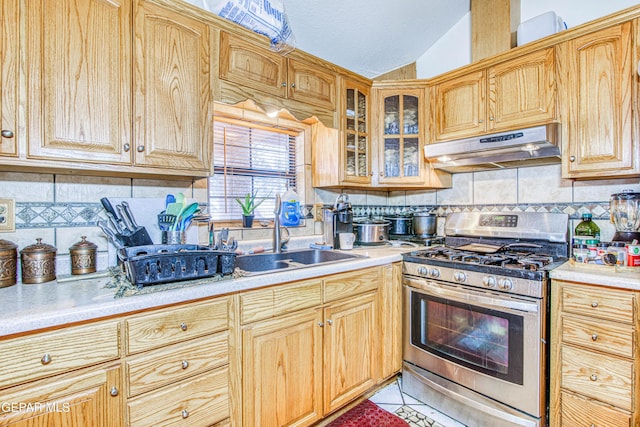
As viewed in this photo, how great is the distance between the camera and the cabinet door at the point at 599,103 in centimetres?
162

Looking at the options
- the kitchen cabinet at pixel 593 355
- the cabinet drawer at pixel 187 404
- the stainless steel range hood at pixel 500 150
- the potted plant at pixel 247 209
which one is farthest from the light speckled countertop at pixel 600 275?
the potted plant at pixel 247 209

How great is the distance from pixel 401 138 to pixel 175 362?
2.10 m

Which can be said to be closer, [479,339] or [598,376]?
[598,376]

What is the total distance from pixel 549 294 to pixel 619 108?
1.05 metres

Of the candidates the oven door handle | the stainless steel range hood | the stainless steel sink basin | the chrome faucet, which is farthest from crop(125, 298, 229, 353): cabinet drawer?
the stainless steel range hood

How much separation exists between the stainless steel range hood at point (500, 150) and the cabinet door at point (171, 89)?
158 centimetres

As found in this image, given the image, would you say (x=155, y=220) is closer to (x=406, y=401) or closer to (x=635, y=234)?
(x=406, y=401)

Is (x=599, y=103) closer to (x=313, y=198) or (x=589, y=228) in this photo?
(x=589, y=228)

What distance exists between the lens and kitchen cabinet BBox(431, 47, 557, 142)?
187 cm

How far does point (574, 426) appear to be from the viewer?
1.47 meters

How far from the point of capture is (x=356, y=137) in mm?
2385

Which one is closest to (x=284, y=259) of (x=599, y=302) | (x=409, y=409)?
(x=409, y=409)

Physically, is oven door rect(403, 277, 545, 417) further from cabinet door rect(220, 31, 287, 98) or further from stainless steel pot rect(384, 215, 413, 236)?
cabinet door rect(220, 31, 287, 98)

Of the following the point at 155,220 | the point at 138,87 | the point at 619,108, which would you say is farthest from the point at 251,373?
the point at 619,108
